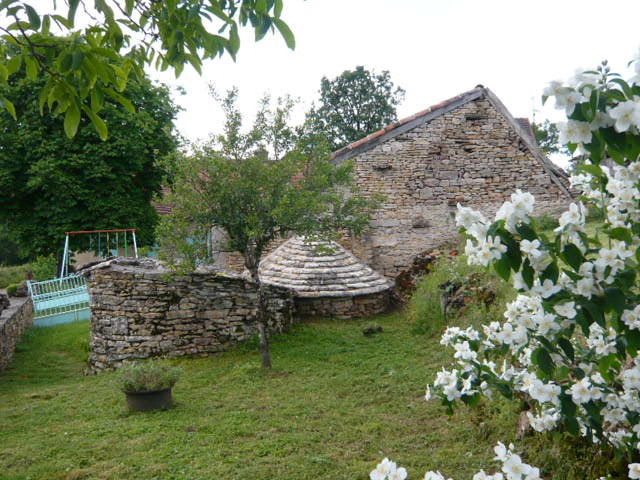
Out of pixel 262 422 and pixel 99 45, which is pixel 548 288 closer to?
pixel 99 45

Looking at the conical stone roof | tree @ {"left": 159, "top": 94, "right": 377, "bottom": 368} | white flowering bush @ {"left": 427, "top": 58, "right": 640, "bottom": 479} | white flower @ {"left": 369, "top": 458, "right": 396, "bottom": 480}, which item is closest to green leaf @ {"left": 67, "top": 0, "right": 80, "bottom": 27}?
white flowering bush @ {"left": 427, "top": 58, "right": 640, "bottom": 479}

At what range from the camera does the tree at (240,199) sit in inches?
305

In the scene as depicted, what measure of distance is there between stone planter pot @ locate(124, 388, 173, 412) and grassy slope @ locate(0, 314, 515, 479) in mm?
A: 168

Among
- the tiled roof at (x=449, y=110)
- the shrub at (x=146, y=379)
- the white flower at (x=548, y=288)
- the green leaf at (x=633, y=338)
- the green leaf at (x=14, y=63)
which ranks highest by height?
the tiled roof at (x=449, y=110)

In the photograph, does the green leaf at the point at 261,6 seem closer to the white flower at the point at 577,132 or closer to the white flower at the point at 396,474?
the white flower at the point at 577,132

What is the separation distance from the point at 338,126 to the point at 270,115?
24.9 metres

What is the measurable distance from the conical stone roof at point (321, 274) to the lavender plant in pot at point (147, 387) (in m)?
4.48

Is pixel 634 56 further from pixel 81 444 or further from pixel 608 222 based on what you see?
pixel 81 444

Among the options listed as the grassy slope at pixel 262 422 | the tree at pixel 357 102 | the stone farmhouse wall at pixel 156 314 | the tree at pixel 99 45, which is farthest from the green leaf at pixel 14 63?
the tree at pixel 357 102

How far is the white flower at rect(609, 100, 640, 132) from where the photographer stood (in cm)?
137

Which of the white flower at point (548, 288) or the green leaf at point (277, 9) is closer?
the white flower at point (548, 288)

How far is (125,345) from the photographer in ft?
29.3

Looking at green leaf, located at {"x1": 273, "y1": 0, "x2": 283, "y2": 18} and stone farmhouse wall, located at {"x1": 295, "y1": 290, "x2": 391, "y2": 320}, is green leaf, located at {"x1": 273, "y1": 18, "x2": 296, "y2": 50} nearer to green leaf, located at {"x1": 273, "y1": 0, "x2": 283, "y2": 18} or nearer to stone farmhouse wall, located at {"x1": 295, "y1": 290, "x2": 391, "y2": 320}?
green leaf, located at {"x1": 273, "y1": 0, "x2": 283, "y2": 18}

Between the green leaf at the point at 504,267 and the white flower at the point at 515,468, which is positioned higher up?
the green leaf at the point at 504,267
